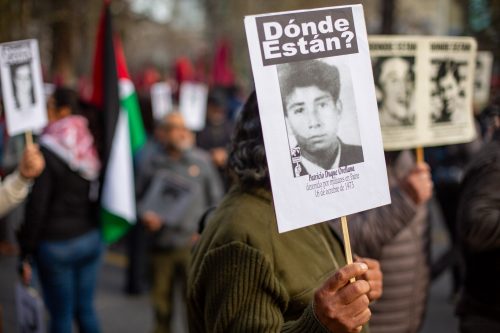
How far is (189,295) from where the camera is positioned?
2.16 meters

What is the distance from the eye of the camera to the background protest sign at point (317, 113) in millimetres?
1778

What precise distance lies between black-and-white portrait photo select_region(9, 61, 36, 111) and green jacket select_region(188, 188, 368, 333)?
2.20 m

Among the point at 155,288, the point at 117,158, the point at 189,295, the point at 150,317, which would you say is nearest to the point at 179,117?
the point at 117,158

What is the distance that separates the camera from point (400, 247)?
3.29 meters

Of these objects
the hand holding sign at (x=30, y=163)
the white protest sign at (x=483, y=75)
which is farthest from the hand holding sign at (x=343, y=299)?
the white protest sign at (x=483, y=75)

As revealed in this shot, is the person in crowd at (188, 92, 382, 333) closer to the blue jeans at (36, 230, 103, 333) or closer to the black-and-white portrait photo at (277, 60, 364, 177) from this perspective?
the black-and-white portrait photo at (277, 60, 364, 177)

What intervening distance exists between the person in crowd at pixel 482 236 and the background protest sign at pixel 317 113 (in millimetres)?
1112

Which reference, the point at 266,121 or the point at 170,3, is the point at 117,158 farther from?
the point at 170,3

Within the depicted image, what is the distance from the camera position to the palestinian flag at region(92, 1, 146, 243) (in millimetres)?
4617

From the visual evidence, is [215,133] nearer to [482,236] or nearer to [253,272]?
[482,236]

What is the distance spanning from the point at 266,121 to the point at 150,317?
451 cm

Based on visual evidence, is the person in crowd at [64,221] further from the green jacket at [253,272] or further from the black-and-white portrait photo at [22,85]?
the green jacket at [253,272]

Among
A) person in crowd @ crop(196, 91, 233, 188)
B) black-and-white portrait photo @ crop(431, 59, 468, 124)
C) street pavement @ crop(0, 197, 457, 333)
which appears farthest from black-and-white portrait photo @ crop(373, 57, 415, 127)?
person in crowd @ crop(196, 91, 233, 188)

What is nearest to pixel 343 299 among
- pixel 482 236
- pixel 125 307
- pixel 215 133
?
pixel 482 236
